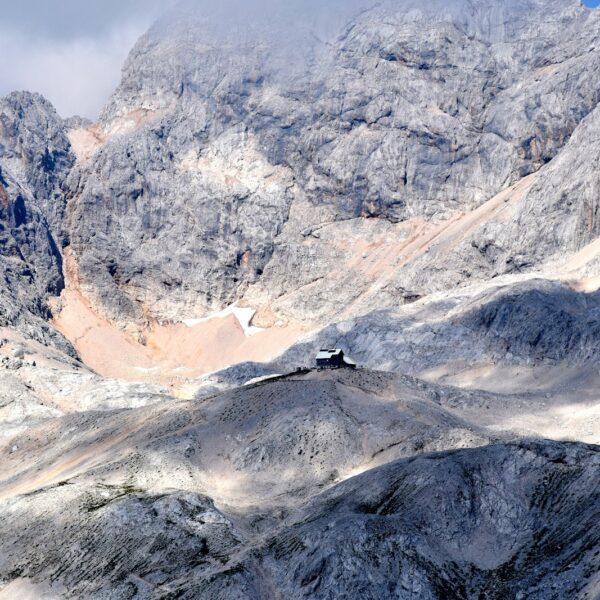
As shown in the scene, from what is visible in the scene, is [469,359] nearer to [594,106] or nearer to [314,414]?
[314,414]

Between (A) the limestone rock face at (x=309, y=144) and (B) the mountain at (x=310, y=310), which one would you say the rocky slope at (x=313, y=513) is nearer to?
(B) the mountain at (x=310, y=310)

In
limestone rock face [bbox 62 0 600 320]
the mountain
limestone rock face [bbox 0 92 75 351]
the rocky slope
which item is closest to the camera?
the rocky slope

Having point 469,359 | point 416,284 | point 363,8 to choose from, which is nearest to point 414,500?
point 469,359

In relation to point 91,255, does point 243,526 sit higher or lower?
lower

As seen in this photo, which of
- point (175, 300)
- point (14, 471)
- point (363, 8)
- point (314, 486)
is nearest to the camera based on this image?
point (314, 486)

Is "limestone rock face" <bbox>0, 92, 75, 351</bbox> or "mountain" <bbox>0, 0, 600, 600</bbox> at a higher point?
"limestone rock face" <bbox>0, 92, 75, 351</bbox>

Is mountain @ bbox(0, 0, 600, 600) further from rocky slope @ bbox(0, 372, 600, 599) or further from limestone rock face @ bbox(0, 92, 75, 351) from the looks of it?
limestone rock face @ bbox(0, 92, 75, 351)

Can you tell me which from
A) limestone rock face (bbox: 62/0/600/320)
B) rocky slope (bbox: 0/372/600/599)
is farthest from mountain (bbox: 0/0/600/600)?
limestone rock face (bbox: 62/0/600/320)

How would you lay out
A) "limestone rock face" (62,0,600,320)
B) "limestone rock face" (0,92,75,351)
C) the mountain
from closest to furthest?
the mountain < "limestone rock face" (0,92,75,351) < "limestone rock face" (62,0,600,320)
